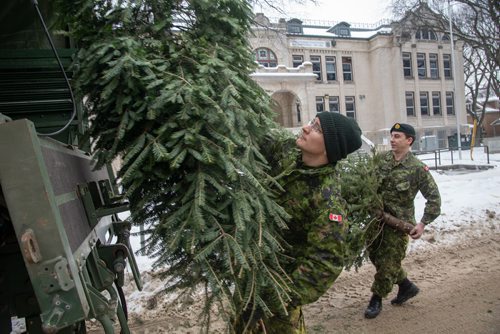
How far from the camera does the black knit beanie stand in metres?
2.42

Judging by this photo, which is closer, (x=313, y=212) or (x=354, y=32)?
(x=313, y=212)

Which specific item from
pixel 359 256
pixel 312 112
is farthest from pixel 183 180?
pixel 312 112

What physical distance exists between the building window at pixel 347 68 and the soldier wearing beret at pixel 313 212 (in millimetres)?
35518

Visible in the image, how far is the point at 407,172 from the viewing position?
4.37 m

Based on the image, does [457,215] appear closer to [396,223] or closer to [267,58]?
[396,223]

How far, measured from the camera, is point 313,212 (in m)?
2.44

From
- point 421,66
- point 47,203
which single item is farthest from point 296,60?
point 47,203

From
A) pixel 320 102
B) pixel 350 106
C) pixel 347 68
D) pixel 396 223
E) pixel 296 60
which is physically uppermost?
pixel 296 60

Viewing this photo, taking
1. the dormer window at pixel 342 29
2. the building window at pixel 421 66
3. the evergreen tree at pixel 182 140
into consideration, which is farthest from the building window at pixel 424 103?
the evergreen tree at pixel 182 140

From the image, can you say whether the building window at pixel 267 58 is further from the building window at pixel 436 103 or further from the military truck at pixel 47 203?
the military truck at pixel 47 203

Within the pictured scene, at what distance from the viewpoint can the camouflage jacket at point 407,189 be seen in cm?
428

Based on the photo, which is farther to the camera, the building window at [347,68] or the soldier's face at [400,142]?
the building window at [347,68]

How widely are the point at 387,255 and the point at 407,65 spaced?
38150mm

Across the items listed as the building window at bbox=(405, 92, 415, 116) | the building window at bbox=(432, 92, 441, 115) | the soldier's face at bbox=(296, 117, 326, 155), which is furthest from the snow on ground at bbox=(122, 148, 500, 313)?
the building window at bbox=(432, 92, 441, 115)
